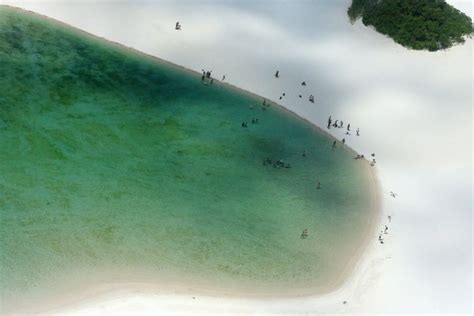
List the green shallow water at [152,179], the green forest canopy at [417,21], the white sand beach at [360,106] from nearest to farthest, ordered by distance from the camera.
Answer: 1. the white sand beach at [360,106]
2. the green shallow water at [152,179]
3. the green forest canopy at [417,21]

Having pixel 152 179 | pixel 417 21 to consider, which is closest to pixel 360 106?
pixel 417 21

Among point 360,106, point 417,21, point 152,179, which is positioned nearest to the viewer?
point 152,179

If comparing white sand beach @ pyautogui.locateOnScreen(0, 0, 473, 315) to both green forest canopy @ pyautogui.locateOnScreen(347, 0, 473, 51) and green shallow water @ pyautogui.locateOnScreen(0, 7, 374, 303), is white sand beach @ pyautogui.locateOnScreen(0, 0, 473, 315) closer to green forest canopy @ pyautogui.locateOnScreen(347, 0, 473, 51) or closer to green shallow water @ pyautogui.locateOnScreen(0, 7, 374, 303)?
green forest canopy @ pyautogui.locateOnScreen(347, 0, 473, 51)

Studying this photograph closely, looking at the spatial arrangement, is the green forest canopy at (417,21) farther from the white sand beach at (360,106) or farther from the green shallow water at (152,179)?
the green shallow water at (152,179)

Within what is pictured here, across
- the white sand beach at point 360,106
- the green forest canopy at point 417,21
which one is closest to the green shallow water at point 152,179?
the white sand beach at point 360,106

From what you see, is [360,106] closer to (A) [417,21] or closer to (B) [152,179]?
(A) [417,21]

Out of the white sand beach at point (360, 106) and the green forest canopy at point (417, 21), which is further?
the green forest canopy at point (417, 21)

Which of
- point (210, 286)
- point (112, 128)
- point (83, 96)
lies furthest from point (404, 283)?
point (83, 96)
